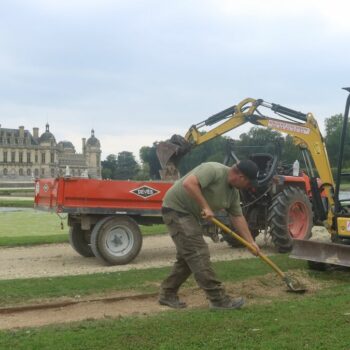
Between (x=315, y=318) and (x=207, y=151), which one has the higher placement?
(x=207, y=151)

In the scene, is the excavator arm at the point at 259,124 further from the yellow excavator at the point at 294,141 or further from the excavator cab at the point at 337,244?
the excavator cab at the point at 337,244

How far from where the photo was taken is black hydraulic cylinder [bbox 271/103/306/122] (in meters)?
13.6

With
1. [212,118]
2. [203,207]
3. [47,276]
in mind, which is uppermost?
[212,118]

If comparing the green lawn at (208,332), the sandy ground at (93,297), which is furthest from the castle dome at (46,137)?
the green lawn at (208,332)

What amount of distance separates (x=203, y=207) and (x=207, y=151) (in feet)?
136

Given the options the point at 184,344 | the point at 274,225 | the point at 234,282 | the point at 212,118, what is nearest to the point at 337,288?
the point at 234,282

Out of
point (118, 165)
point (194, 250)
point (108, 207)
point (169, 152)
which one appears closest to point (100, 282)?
point (108, 207)

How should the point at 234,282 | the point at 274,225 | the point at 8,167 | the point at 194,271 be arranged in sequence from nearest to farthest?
the point at 194,271
the point at 234,282
the point at 274,225
the point at 8,167

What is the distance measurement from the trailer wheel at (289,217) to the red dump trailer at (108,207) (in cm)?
260

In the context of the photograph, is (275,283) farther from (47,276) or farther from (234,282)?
(47,276)

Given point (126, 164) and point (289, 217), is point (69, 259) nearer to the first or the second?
point (289, 217)

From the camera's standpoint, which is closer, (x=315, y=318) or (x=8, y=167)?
(x=315, y=318)

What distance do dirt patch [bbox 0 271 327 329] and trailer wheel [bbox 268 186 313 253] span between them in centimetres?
411

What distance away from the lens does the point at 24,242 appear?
1478 cm
